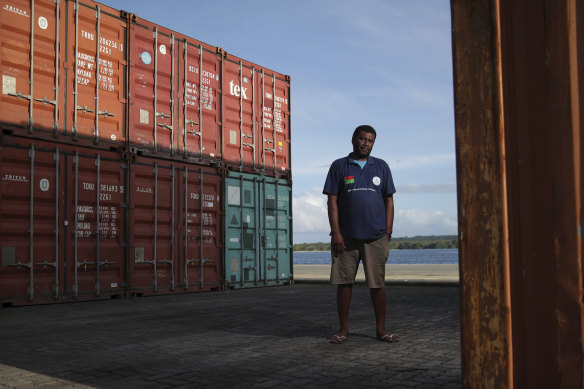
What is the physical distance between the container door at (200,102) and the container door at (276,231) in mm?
1821

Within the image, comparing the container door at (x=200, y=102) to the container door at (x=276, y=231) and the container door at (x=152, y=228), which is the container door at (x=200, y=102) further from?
the container door at (x=276, y=231)

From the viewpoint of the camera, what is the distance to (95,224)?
9781mm

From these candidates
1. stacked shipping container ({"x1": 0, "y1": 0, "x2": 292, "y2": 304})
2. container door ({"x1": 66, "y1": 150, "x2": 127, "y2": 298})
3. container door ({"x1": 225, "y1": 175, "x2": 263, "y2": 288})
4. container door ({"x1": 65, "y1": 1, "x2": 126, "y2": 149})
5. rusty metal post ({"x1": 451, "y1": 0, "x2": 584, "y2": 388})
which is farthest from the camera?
container door ({"x1": 225, "y1": 175, "x2": 263, "y2": 288})

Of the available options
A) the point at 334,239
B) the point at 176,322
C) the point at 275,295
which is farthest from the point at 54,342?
the point at 275,295

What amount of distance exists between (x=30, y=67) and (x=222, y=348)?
618 centimetres

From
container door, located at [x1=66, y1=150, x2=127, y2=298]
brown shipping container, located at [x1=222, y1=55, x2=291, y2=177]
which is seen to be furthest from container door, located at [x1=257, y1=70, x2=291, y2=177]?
container door, located at [x1=66, y1=150, x2=127, y2=298]

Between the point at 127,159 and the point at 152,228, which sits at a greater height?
the point at 127,159

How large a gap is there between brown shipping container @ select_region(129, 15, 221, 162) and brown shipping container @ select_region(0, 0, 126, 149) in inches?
12.1

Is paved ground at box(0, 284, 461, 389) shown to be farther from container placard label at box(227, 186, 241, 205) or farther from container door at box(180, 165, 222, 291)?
container placard label at box(227, 186, 241, 205)

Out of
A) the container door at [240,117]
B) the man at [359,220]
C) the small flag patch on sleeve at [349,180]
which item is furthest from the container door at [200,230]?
the small flag patch on sleeve at [349,180]

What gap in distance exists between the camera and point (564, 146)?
2.11m

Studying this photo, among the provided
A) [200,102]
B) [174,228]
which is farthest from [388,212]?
[200,102]

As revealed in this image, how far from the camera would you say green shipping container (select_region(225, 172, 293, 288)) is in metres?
12.4

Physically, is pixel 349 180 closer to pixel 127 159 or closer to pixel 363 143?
pixel 363 143
